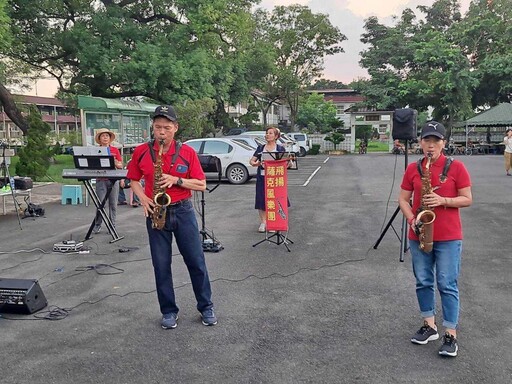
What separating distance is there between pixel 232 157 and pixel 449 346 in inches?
525

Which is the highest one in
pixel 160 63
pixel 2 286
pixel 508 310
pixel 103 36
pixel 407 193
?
pixel 103 36

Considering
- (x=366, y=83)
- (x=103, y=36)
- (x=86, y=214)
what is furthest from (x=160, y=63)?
(x=366, y=83)

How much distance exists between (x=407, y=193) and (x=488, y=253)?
3.67m

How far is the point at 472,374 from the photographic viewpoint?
363 centimetres

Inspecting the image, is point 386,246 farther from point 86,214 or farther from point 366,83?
point 366,83

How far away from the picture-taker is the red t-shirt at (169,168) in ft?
14.2

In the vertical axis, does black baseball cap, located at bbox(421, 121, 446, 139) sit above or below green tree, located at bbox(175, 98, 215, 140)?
below

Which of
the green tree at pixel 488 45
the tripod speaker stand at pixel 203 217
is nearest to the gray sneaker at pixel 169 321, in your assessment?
the tripod speaker stand at pixel 203 217

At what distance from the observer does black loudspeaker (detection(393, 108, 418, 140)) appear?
6965 millimetres

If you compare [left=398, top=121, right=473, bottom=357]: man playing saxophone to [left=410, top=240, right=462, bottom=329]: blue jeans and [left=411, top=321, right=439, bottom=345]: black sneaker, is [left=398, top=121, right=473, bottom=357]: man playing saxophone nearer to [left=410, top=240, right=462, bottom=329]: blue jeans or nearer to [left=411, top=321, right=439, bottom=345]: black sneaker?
[left=410, top=240, right=462, bottom=329]: blue jeans

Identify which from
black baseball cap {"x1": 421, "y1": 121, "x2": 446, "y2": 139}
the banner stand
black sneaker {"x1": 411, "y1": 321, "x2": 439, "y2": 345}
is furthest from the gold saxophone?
the banner stand

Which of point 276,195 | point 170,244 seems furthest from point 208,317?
point 276,195

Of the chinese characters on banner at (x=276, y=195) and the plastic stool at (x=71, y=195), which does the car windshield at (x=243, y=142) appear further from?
the chinese characters on banner at (x=276, y=195)

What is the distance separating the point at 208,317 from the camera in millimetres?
4609
